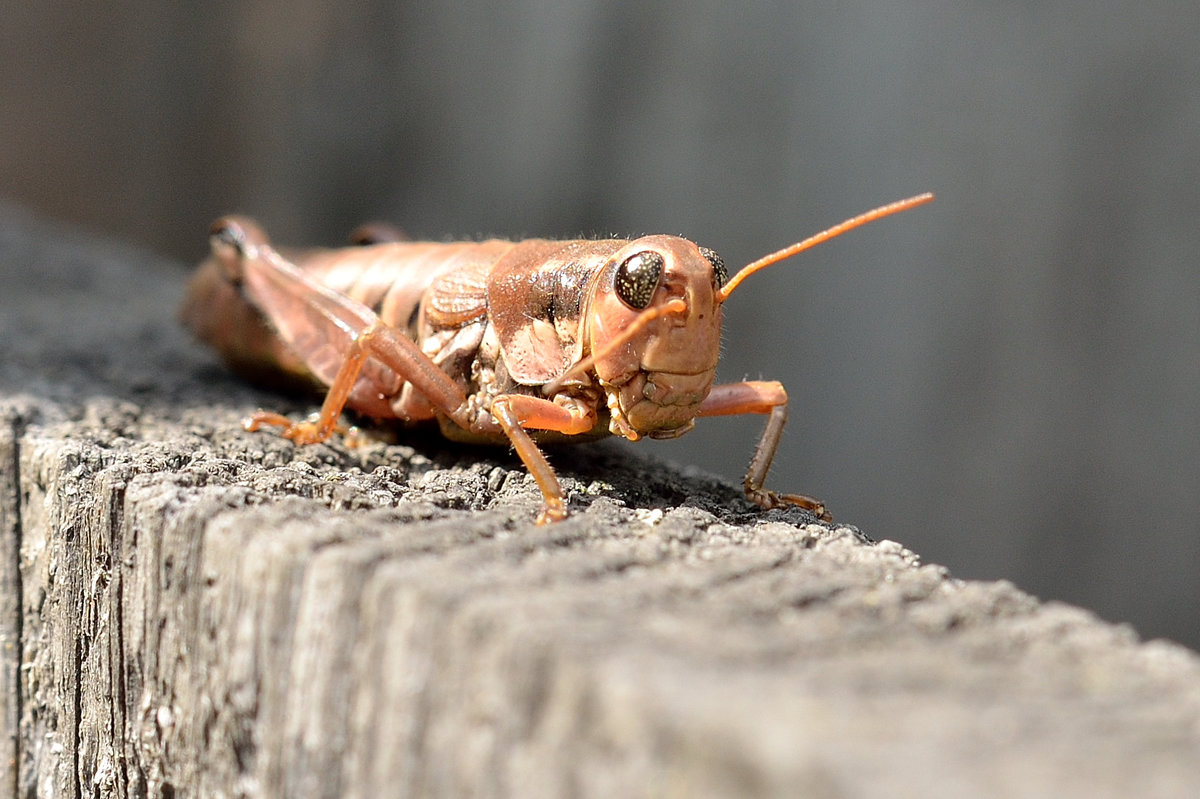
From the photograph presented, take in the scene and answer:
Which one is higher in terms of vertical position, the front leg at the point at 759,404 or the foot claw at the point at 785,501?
the front leg at the point at 759,404

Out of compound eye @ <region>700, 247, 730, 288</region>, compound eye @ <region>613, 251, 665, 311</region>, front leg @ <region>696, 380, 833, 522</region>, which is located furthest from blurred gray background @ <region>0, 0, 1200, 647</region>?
compound eye @ <region>613, 251, 665, 311</region>

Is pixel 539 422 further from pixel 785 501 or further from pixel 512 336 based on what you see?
pixel 785 501

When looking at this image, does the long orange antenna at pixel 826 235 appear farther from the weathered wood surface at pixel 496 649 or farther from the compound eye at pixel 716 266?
the weathered wood surface at pixel 496 649

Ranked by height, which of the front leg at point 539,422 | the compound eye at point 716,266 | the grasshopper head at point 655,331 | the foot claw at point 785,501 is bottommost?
the foot claw at point 785,501

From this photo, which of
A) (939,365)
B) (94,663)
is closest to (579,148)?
(939,365)

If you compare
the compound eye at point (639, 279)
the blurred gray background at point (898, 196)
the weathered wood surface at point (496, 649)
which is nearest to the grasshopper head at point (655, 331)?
the compound eye at point (639, 279)

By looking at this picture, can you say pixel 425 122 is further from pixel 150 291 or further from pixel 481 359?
pixel 481 359

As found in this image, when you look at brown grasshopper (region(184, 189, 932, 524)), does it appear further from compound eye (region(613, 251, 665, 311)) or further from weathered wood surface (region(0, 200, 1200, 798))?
weathered wood surface (region(0, 200, 1200, 798))

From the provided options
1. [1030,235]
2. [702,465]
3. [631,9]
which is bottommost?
[702,465]
